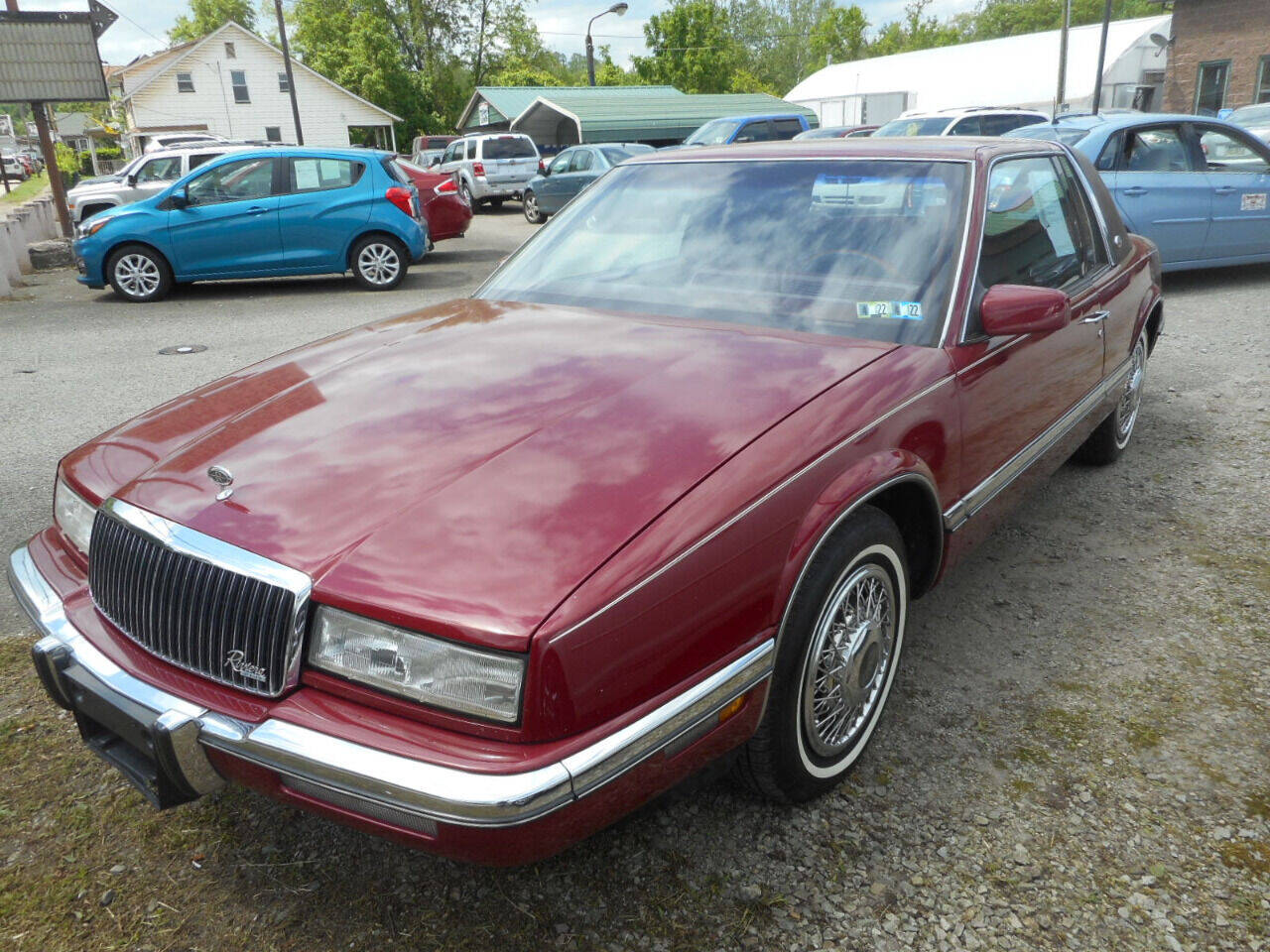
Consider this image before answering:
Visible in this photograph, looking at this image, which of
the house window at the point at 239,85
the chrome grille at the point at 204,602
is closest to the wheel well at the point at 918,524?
the chrome grille at the point at 204,602

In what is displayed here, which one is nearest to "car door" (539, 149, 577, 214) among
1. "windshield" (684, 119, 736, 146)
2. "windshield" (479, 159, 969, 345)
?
"windshield" (684, 119, 736, 146)

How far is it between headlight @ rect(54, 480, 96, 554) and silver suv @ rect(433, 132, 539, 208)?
19982mm

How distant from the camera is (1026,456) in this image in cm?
336

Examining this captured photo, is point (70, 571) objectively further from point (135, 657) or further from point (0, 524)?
point (0, 524)

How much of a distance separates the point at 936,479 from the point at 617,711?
1.33 meters

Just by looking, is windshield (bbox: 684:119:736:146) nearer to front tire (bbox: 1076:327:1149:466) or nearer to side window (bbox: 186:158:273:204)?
side window (bbox: 186:158:273:204)

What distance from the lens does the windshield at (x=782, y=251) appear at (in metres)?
2.89

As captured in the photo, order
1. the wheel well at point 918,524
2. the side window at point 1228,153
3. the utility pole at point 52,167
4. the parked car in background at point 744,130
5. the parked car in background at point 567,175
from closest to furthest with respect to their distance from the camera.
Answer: the wheel well at point 918,524, the side window at point 1228,153, the utility pole at point 52,167, the parked car in background at point 567,175, the parked car in background at point 744,130

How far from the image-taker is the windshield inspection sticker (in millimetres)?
2830

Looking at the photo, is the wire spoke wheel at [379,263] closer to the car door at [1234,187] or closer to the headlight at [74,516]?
the car door at [1234,187]

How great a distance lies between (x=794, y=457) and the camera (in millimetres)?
2186

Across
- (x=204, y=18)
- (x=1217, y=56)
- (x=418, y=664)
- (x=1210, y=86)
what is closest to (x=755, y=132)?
(x=1217, y=56)

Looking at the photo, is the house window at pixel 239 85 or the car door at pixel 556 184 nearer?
the car door at pixel 556 184

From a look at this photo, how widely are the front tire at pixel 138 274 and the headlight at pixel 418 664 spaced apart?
10332 millimetres
